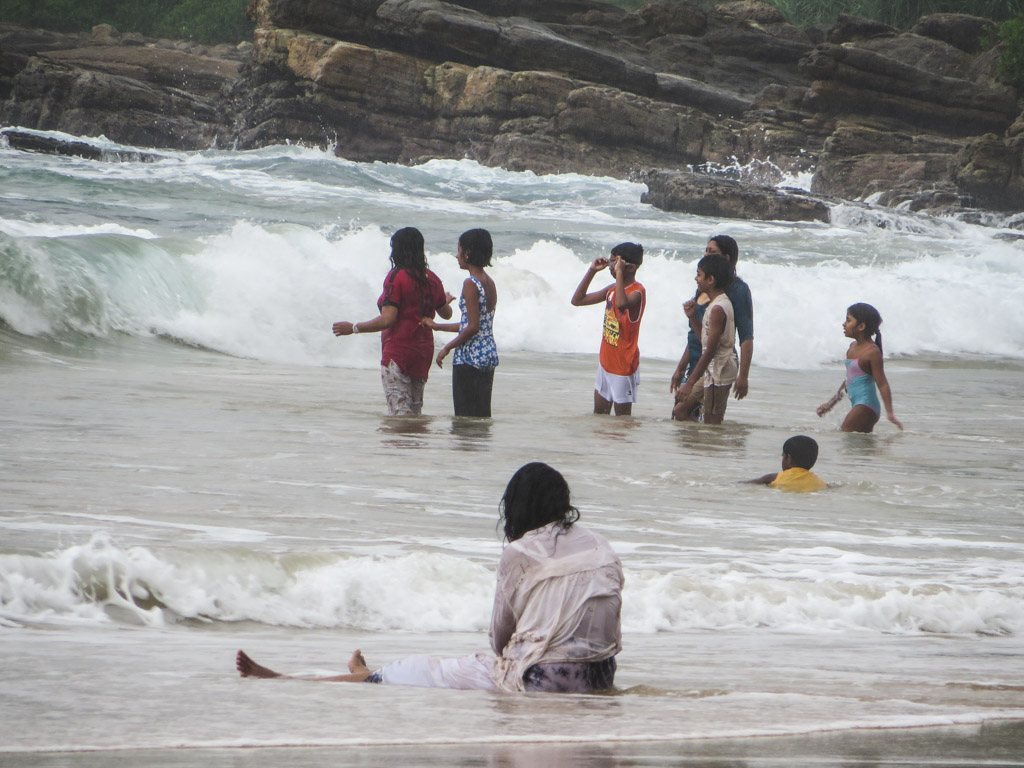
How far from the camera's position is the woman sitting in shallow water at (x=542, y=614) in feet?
13.4

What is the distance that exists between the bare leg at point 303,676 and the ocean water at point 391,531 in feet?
0.19

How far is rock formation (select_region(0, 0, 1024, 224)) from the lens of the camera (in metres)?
50.6

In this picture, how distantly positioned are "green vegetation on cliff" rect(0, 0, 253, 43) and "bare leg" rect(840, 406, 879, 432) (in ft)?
303

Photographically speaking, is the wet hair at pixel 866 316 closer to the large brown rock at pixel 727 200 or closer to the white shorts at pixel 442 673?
the white shorts at pixel 442 673

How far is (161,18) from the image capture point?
101m

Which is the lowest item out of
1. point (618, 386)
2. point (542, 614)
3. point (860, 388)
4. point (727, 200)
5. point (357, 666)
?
point (357, 666)

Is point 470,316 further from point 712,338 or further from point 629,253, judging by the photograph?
point 712,338

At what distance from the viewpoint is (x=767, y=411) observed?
1310 centimetres

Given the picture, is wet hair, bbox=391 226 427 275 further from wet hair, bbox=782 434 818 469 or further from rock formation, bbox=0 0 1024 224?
rock formation, bbox=0 0 1024 224

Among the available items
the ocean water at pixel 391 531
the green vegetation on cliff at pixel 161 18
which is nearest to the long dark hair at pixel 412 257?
the ocean water at pixel 391 531

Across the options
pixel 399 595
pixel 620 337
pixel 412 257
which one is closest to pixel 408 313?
pixel 412 257

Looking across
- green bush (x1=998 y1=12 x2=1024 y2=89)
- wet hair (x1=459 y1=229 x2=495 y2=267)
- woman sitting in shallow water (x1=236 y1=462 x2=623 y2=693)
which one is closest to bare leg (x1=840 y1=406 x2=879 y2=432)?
wet hair (x1=459 y1=229 x2=495 y2=267)

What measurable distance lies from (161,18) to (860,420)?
98.1 meters

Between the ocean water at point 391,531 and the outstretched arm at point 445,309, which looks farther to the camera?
the outstretched arm at point 445,309
